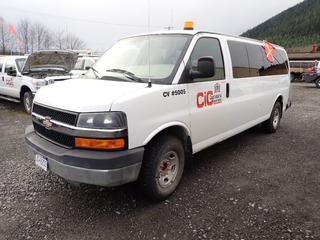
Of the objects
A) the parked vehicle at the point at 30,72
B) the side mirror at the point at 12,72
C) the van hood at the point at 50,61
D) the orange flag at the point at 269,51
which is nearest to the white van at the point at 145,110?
the orange flag at the point at 269,51

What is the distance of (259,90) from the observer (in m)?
5.63

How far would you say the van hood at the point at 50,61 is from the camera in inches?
379

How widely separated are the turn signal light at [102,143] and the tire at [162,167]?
45 centimetres

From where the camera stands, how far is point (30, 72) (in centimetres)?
943

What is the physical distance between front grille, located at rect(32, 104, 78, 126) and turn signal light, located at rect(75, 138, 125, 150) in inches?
8.6

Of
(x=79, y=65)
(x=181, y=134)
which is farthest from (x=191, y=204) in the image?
(x=79, y=65)

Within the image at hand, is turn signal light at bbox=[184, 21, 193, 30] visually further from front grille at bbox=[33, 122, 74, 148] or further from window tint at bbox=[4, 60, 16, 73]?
window tint at bbox=[4, 60, 16, 73]

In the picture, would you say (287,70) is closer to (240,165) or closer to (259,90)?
(259,90)

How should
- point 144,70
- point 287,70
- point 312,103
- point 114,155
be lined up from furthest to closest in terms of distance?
point 312,103 < point 287,70 < point 144,70 < point 114,155

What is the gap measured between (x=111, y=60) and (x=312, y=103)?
33.7 ft

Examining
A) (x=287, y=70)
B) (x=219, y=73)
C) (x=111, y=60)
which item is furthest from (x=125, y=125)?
(x=287, y=70)

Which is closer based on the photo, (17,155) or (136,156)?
(136,156)

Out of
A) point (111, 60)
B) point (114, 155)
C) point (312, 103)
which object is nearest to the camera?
point (114, 155)

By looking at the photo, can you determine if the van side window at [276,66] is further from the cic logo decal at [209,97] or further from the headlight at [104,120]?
the headlight at [104,120]
